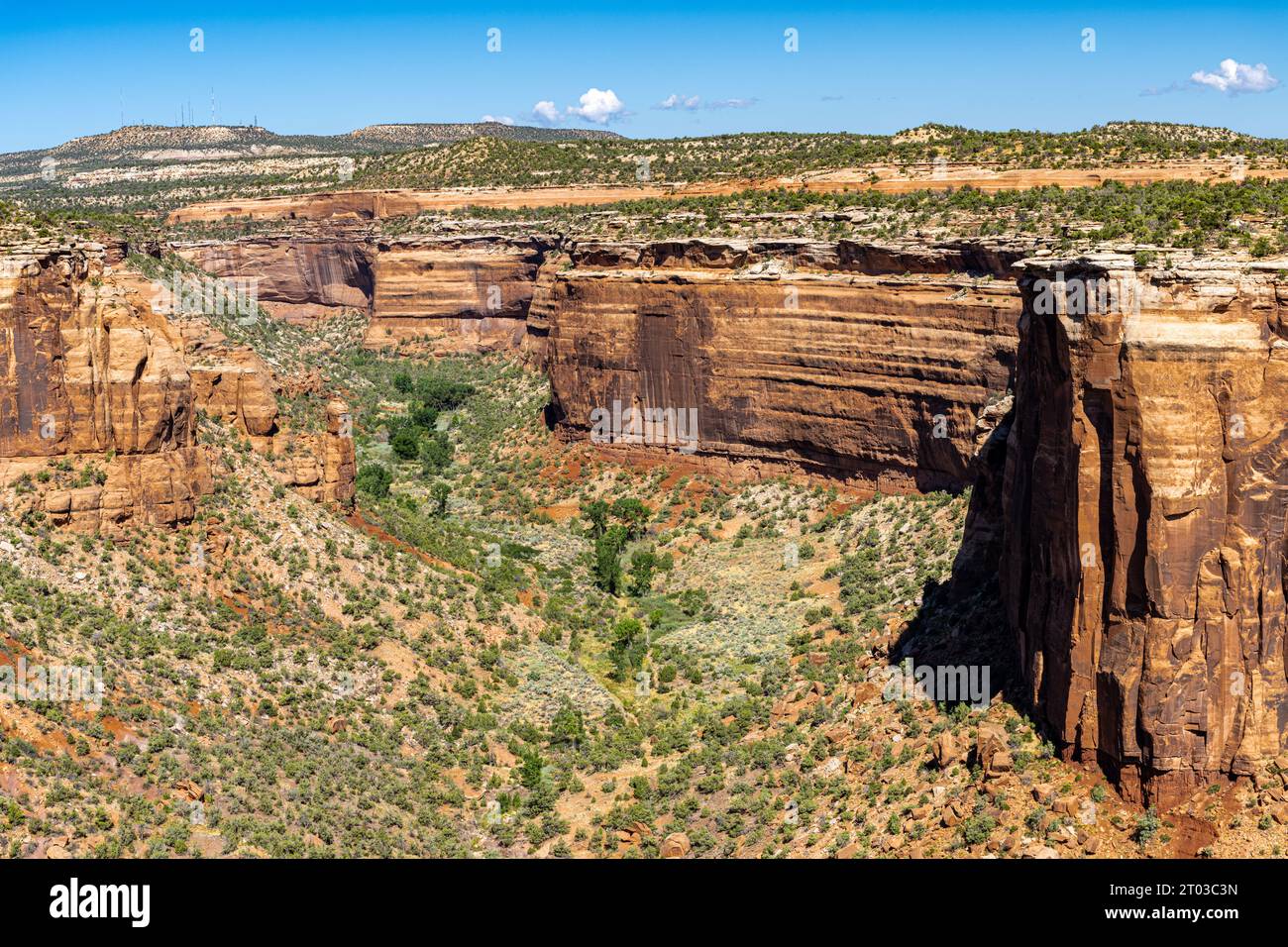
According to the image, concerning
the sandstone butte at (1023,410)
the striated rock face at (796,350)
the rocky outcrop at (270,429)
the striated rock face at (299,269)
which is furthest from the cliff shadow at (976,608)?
the striated rock face at (299,269)

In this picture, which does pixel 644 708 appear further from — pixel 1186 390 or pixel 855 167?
pixel 855 167

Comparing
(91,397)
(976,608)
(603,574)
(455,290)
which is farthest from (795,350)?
(455,290)

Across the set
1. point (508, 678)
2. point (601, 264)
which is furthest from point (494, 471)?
point (508, 678)

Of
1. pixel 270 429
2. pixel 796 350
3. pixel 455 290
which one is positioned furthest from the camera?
pixel 455 290

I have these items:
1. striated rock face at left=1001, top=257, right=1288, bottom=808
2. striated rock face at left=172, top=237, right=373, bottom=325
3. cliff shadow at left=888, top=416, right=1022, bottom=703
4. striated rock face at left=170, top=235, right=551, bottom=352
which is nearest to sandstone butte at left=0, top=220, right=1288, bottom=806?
striated rock face at left=1001, top=257, right=1288, bottom=808

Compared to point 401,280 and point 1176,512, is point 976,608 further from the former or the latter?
point 401,280
